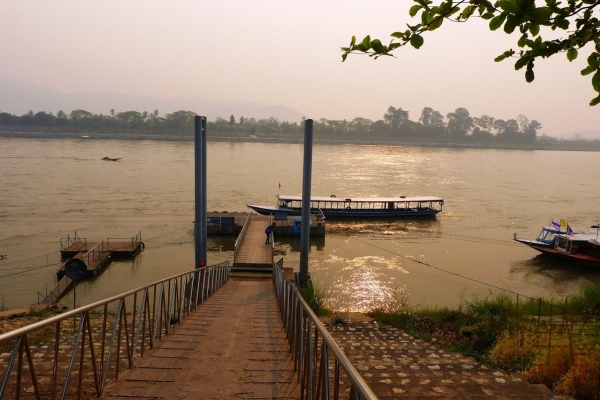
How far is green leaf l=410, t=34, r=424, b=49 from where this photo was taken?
9.19 ft

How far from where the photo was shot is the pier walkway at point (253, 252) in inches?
611

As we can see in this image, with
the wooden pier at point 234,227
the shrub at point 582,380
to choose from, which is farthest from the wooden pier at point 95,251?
the shrub at point 582,380

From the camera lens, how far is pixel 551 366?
750cm

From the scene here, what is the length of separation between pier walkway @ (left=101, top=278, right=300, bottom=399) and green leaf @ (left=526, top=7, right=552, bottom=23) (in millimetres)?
3176

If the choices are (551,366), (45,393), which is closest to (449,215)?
(551,366)

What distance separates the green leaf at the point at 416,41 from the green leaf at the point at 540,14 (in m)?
0.69

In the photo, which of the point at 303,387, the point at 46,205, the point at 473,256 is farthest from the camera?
the point at 46,205

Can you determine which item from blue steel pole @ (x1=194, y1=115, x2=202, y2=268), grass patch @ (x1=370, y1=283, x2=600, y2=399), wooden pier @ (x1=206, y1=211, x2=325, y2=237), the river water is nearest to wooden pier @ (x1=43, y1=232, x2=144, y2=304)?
the river water

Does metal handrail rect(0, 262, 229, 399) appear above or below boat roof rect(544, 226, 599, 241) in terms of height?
above

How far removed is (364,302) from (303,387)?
13.4 m

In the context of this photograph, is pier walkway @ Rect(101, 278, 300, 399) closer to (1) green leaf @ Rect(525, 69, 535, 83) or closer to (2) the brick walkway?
(2) the brick walkway

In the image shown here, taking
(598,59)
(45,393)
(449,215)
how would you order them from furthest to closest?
1. (449,215)
2. (45,393)
3. (598,59)

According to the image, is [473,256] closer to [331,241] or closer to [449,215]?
[331,241]

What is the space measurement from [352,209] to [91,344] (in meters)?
32.1
